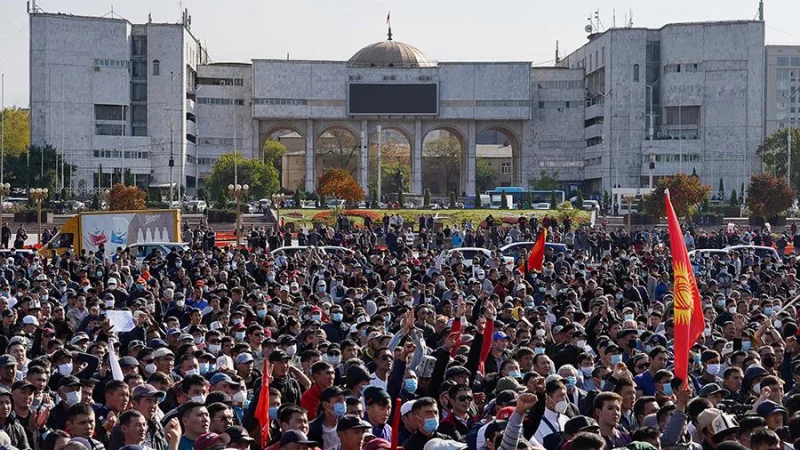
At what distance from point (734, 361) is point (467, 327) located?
132 inches

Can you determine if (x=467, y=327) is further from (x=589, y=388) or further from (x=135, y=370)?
(x=135, y=370)

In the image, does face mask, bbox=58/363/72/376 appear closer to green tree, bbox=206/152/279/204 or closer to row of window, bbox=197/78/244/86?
green tree, bbox=206/152/279/204

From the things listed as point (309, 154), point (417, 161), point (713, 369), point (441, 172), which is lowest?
point (713, 369)

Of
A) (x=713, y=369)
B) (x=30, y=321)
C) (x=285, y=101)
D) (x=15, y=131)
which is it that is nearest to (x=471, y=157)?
(x=285, y=101)

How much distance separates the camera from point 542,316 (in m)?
15.5

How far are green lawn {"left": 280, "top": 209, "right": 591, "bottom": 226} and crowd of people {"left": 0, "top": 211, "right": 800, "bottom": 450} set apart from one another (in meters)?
37.1

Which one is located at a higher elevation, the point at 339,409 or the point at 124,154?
the point at 124,154

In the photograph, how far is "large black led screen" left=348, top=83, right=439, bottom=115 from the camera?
92.4 metres

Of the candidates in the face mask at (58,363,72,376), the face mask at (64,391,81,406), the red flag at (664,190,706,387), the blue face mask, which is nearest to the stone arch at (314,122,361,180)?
the red flag at (664,190,706,387)

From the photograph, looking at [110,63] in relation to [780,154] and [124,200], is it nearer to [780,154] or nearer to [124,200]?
[124,200]

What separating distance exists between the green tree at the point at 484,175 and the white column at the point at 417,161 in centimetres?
1117

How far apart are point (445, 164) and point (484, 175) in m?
4.35

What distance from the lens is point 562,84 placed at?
96.8 m

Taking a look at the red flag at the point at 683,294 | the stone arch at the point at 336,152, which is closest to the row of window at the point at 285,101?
the stone arch at the point at 336,152
